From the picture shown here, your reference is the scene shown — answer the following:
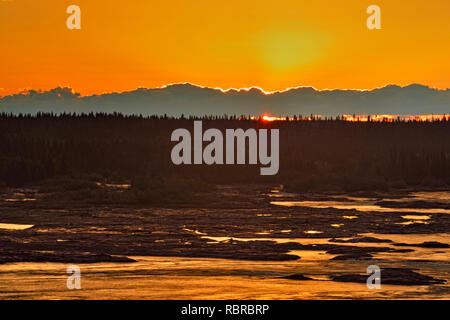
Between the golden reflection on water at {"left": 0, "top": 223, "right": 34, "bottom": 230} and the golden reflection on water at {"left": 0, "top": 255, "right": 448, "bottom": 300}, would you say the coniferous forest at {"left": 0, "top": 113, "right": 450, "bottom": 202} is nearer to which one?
the golden reflection on water at {"left": 0, "top": 223, "right": 34, "bottom": 230}

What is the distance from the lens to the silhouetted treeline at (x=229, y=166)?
85125 mm

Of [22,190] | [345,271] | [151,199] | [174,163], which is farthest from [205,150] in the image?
[345,271]

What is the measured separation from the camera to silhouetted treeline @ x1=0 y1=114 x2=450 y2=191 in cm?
8512

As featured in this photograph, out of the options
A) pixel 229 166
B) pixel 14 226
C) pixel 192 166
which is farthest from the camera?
pixel 192 166

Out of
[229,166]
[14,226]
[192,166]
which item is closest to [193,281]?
[14,226]

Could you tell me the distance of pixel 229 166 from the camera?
103 metres

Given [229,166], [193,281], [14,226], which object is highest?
[229,166]

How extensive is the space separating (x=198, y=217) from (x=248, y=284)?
2102 cm

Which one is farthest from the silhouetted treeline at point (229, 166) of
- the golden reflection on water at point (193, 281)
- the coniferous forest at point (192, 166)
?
the golden reflection on water at point (193, 281)

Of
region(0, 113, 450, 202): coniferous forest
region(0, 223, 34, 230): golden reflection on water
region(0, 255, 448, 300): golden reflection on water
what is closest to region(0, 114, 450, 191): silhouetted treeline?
region(0, 113, 450, 202): coniferous forest

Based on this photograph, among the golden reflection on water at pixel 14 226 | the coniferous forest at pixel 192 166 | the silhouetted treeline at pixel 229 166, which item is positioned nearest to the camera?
the golden reflection on water at pixel 14 226

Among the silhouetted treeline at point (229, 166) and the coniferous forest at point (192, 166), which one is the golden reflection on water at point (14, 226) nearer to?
the coniferous forest at point (192, 166)

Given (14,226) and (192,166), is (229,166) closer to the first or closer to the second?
(192,166)
